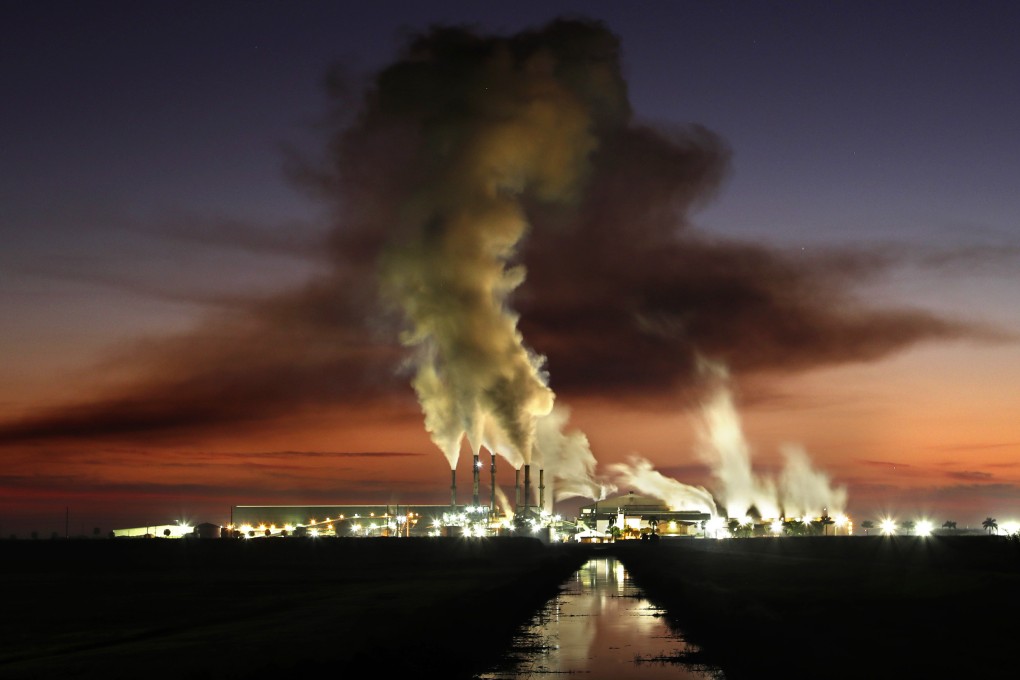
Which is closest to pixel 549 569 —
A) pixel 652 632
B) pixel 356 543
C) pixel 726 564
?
pixel 726 564

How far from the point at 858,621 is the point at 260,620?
25.5 m

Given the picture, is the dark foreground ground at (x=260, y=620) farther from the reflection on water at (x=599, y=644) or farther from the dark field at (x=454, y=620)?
the reflection on water at (x=599, y=644)

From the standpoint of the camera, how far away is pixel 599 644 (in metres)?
39.8

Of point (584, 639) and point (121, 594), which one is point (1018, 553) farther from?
point (121, 594)

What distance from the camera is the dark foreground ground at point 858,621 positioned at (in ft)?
101

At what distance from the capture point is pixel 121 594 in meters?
70.1

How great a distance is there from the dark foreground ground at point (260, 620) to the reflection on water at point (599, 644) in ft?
4.39

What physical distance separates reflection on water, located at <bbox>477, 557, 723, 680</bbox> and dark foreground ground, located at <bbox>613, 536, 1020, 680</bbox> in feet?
4.57

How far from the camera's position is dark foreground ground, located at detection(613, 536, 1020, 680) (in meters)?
30.8

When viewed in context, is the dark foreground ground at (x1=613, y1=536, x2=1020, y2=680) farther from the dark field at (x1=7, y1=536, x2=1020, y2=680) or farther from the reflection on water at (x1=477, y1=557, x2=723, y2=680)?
the reflection on water at (x1=477, y1=557, x2=723, y2=680)

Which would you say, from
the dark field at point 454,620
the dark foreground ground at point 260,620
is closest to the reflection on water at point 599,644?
the dark field at point 454,620

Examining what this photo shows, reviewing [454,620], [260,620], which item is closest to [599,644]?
[454,620]

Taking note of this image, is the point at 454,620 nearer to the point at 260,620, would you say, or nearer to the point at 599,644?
the point at 599,644

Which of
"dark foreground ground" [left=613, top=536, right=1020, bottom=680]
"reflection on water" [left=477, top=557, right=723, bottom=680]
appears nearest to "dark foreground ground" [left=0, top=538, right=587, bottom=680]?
"reflection on water" [left=477, top=557, right=723, bottom=680]
